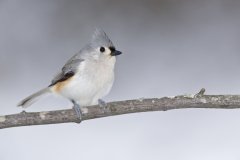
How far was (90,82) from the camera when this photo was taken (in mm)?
1854

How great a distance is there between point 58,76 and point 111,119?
38.4 inches

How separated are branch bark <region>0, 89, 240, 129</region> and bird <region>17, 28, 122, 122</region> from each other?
0.08 metres

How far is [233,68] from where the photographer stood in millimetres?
3135

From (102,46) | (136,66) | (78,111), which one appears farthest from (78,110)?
(136,66)

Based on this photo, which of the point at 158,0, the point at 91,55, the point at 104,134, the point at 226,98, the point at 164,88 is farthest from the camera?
the point at 158,0

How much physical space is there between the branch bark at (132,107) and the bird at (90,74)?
8 centimetres

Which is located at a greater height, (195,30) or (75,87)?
(195,30)

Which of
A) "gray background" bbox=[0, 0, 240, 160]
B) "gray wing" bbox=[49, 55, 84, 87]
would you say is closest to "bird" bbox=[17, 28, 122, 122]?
"gray wing" bbox=[49, 55, 84, 87]

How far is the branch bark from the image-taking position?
1.73m

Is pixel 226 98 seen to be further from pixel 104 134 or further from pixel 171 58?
pixel 171 58

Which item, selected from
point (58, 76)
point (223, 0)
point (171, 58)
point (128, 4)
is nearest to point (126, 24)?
point (128, 4)

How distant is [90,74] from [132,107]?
199mm

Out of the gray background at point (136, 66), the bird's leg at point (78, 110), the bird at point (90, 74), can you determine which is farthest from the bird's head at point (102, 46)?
the gray background at point (136, 66)

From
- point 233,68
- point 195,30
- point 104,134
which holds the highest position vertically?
point 195,30
